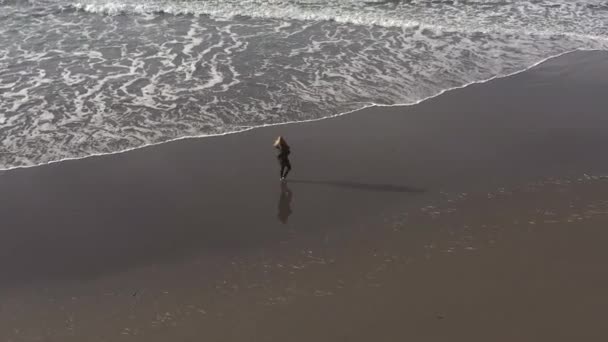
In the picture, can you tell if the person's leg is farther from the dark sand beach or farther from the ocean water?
the ocean water

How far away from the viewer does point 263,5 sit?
20.9 m

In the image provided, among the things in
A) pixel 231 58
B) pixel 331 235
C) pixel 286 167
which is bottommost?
pixel 331 235

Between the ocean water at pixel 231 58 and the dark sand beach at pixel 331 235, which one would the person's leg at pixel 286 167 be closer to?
the dark sand beach at pixel 331 235

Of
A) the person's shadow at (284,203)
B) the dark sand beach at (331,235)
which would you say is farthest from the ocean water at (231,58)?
the person's shadow at (284,203)

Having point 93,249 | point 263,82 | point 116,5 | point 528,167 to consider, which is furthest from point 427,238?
point 116,5

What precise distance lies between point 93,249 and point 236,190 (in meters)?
2.45

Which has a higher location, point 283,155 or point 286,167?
point 283,155

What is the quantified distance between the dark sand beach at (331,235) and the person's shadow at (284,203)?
32 mm

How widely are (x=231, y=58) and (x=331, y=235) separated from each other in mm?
8576

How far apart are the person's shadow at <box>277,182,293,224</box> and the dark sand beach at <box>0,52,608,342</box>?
3 centimetres

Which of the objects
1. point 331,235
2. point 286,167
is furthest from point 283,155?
point 331,235

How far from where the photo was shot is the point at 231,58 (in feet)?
49.2

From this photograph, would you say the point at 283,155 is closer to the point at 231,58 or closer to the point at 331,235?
the point at 331,235

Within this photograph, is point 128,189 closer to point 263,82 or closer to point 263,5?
point 263,82
